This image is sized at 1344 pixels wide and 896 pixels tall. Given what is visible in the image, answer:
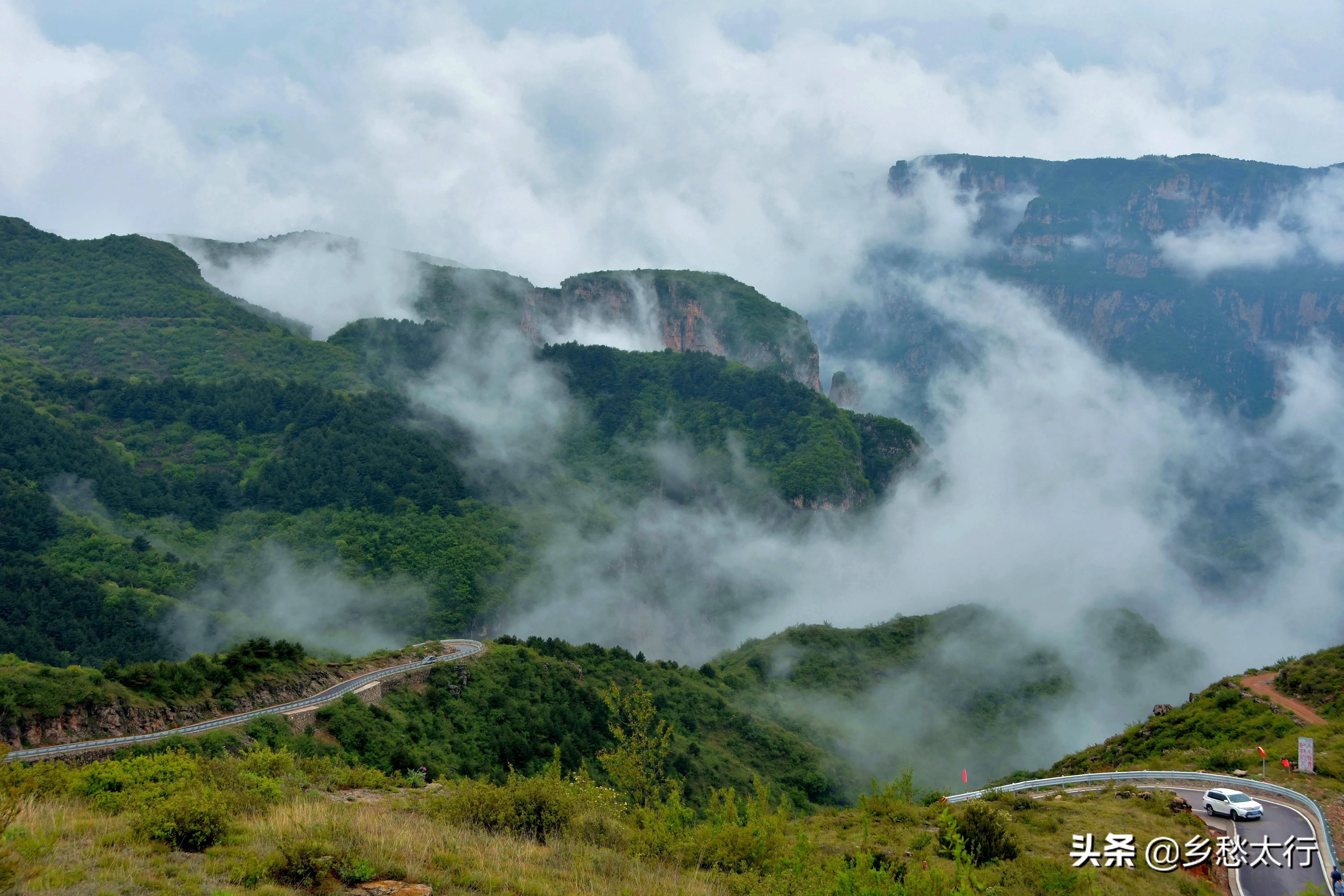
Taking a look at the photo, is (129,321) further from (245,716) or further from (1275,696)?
(1275,696)

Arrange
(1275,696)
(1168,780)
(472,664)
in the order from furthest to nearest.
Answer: (472,664) < (1275,696) < (1168,780)

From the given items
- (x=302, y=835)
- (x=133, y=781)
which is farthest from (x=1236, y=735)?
(x=133, y=781)

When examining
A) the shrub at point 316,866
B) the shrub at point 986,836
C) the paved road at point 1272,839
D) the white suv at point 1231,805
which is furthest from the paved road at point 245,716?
the white suv at point 1231,805

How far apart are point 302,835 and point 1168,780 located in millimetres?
27483

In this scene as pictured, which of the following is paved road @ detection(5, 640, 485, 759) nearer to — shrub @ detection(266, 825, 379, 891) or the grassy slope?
the grassy slope

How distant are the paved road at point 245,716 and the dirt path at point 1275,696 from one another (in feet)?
146

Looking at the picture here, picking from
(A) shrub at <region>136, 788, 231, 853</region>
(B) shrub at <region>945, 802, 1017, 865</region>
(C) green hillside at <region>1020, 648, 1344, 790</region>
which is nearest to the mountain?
(A) shrub at <region>136, 788, 231, 853</region>

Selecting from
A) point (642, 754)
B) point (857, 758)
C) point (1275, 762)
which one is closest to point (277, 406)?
point (857, 758)

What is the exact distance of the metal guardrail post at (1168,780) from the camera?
22844 millimetres

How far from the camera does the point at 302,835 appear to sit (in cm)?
1409

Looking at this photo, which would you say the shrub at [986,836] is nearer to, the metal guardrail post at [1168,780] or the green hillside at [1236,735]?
the metal guardrail post at [1168,780]

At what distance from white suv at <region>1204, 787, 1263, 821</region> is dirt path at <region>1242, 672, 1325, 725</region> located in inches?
491

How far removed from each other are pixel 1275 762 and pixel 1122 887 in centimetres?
1568

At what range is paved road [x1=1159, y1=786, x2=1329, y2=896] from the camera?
18.9 meters
